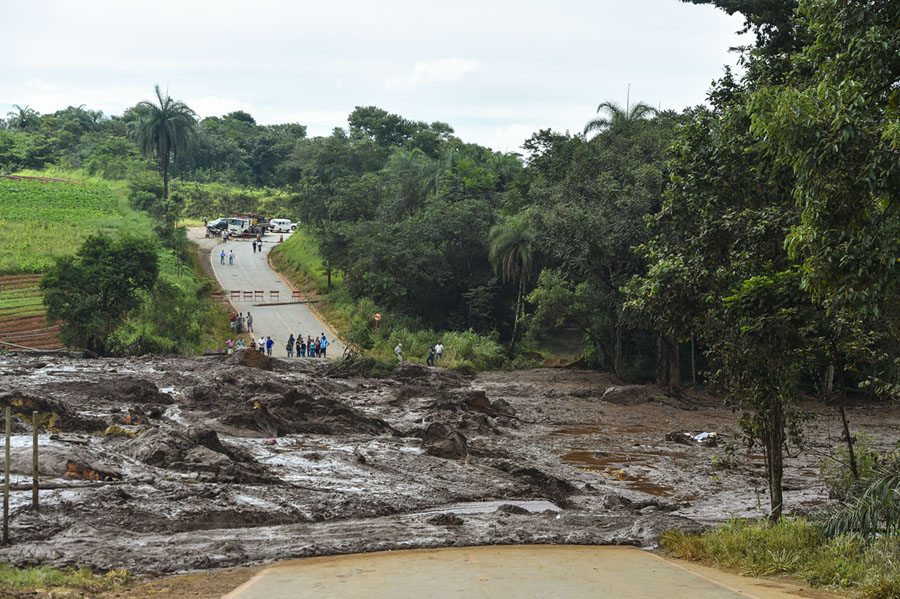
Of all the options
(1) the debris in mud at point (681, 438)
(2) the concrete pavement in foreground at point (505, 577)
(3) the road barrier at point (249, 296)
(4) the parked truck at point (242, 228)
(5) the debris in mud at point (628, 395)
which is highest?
(4) the parked truck at point (242, 228)

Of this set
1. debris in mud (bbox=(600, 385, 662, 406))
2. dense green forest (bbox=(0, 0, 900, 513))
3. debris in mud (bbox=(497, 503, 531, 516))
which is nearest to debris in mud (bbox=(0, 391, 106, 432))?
debris in mud (bbox=(497, 503, 531, 516))

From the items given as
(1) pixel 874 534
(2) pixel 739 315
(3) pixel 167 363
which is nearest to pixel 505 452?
(2) pixel 739 315

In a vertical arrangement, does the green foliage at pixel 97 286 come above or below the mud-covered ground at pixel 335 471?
above

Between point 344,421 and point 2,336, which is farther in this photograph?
point 2,336

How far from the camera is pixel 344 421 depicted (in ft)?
83.2

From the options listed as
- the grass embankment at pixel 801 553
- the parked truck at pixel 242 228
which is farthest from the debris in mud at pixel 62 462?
the parked truck at pixel 242 228

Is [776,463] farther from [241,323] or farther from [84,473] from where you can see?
[241,323]

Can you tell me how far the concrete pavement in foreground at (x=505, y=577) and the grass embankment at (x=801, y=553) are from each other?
0.35 m

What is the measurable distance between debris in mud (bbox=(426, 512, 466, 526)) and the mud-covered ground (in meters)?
0.04

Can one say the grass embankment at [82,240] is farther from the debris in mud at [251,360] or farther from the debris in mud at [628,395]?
the debris in mud at [628,395]

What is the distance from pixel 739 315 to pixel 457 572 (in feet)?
19.0

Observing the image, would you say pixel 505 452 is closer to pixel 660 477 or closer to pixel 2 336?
pixel 660 477

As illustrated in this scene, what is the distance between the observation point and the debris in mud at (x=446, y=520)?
14.4m

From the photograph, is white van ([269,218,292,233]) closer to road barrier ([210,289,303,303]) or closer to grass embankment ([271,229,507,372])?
grass embankment ([271,229,507,372])
